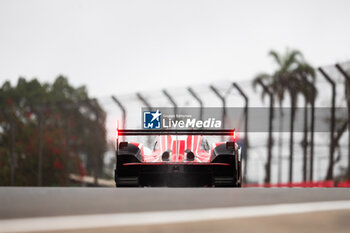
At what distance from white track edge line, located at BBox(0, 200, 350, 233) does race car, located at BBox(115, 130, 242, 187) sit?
340cm

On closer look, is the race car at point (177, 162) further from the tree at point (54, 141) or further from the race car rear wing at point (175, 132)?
the tree at point (54, 141)

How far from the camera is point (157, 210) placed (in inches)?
156

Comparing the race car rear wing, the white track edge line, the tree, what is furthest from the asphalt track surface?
the tree

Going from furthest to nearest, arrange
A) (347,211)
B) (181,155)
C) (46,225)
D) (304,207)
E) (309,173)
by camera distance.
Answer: (309,173), (181,155), (304,207), (347,211), (46,225)

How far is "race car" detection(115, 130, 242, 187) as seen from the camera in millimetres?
7750

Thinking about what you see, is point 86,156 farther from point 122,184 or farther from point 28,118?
point 122,184

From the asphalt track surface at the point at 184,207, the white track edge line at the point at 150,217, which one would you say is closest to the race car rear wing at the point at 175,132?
the asphalt track surface at the point at 184,207

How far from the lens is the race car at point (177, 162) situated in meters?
7.75

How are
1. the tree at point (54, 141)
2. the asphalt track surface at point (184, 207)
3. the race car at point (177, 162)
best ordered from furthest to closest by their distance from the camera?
the tree at point (54, 141)
the race car at point (177, 162)
the asphalt track surface at point (184, 207)

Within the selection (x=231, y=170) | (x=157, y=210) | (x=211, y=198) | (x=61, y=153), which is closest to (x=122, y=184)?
(x=231, y=170)

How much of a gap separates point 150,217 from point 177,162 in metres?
4.24

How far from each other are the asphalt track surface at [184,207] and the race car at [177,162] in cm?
203

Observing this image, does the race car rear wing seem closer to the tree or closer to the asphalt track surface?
the asphalt track surface

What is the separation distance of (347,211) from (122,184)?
4.55 meters
